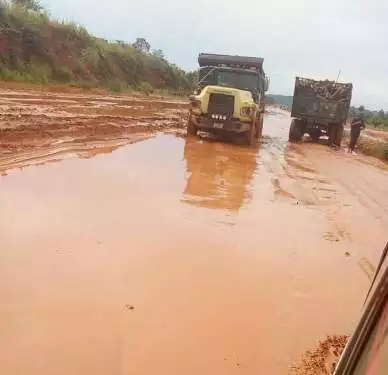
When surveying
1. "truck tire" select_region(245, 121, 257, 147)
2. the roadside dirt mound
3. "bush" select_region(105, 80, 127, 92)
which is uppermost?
the roadside dirt mound

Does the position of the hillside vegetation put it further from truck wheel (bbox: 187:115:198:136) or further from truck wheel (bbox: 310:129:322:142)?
truck wheel (bbox: 310:129:322:142)

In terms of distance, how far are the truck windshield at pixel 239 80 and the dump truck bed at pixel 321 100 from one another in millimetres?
4918

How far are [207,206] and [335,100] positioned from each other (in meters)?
13.8

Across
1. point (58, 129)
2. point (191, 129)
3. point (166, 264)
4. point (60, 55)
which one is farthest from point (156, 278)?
point (60, 55)

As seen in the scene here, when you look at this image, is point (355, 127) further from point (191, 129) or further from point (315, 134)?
point (191, 129)

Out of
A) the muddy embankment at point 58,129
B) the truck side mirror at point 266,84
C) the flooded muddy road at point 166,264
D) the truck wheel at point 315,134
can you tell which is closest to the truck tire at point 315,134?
the truck wheel at point 315,134

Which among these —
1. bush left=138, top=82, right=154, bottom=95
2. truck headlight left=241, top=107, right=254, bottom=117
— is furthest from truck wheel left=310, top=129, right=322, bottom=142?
bush left=138, top=82, right=154, bottom=95

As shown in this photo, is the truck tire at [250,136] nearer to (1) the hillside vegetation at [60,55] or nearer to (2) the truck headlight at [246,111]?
(2) the truck headlight at [246,111]

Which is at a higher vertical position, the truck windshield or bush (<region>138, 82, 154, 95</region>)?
the truck windshield

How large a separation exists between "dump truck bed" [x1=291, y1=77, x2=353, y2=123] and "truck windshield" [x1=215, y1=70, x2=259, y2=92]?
4.92 metres

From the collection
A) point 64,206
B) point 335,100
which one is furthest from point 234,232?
point 335,100

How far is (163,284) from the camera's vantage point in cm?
430

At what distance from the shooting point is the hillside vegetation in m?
26.6

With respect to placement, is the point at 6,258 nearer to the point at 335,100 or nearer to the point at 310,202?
the point at 310,202
